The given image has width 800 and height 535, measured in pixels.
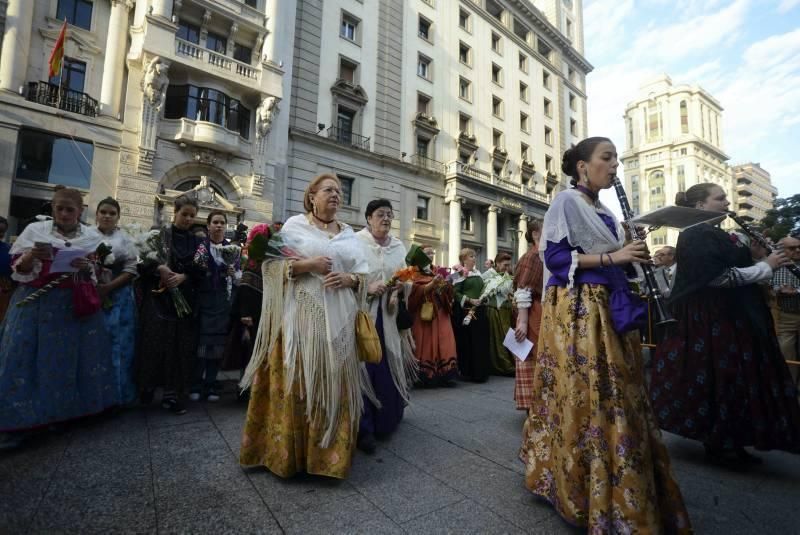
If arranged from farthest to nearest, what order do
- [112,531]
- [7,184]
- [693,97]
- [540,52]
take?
1. [693,97]
2. [540,52]
3. [7,184]
4. [112,531]

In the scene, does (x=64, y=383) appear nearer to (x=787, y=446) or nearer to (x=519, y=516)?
(x=519, y=516)

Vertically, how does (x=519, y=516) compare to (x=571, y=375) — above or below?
below

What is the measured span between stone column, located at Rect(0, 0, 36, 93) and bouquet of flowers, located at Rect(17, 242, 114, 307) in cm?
1271

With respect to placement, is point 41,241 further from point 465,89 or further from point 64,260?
point 465,89

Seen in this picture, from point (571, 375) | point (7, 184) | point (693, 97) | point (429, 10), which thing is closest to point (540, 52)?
point (429, 10)

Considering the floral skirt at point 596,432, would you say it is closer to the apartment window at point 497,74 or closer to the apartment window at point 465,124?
the apartment window at point 465,124

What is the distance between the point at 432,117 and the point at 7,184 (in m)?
18.0

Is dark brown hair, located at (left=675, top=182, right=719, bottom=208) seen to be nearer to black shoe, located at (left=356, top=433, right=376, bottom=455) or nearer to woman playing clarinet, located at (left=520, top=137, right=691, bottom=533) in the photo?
woman playing clarinet, located at (left=520, top=137, right=691, bottom=533)

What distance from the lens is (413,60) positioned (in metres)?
21.2

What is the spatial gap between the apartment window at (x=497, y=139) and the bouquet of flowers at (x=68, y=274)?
24.6 m

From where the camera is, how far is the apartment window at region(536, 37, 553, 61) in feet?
98.6

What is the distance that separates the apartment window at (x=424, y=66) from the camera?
21641mm

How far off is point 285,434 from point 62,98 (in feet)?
50.5

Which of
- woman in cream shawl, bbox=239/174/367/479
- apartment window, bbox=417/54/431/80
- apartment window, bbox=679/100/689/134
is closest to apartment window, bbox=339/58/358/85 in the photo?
apartment window, bbox=417/54/431/80
